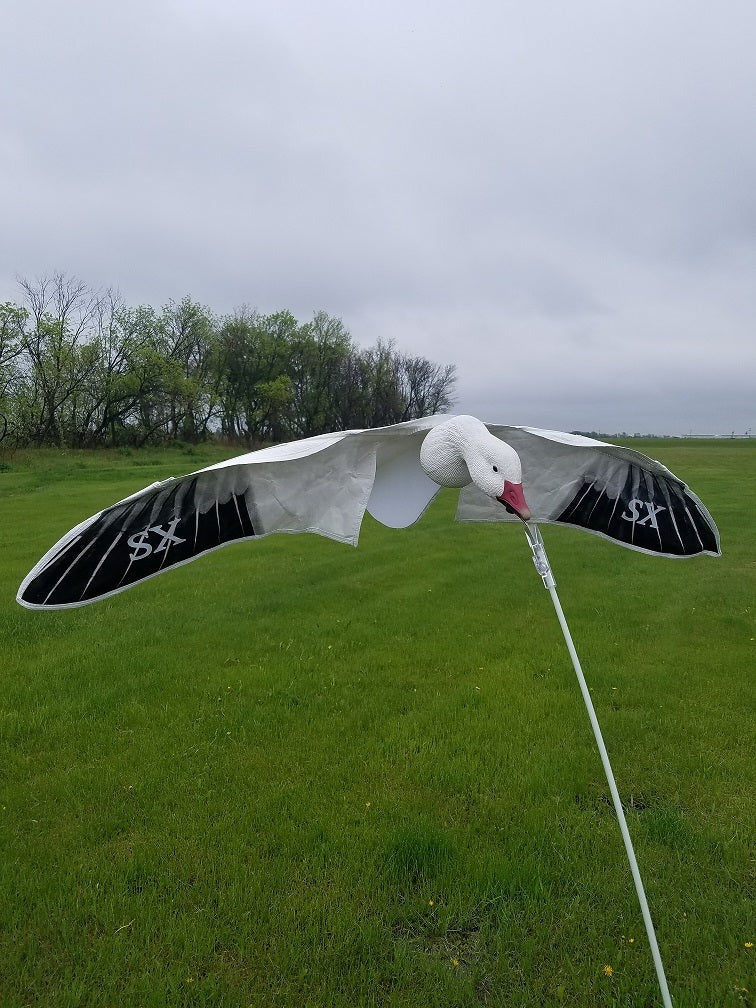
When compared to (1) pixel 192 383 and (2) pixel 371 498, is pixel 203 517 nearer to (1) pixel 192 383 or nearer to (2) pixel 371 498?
(2) pixel 371 498

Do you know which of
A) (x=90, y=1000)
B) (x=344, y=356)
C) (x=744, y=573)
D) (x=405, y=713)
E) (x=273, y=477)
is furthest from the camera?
(x=344, y=356)

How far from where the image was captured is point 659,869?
11.0ft

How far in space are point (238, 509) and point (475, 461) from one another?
1067 millimetres

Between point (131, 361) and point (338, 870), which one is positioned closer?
point (338, 870)

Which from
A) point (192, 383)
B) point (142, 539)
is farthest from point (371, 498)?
point (192, 383)

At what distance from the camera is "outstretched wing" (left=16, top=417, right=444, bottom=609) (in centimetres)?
227

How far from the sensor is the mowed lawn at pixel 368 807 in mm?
2783

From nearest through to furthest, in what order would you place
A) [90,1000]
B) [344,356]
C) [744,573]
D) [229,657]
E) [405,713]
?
[90,1000] < [405,713] < [229,657] < [744,573] < [344,356]

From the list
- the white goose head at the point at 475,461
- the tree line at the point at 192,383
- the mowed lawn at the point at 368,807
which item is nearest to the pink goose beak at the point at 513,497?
the white goose head at the point at 475,461

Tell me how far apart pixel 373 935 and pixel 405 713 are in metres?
2.20

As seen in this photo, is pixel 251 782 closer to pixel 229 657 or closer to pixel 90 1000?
pixel 90 1000

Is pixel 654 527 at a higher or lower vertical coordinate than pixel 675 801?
higher

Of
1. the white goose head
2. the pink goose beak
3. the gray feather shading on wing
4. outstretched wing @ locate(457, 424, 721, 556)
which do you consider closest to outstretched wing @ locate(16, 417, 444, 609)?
the gray feather shading on wing

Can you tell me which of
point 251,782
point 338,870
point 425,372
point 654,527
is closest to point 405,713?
point 251,782
